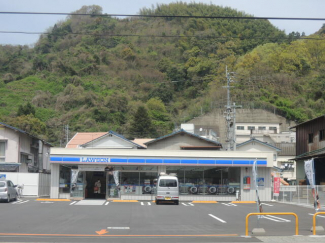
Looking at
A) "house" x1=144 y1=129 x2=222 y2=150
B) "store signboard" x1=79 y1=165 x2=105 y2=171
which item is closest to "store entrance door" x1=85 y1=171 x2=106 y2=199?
"store signboard" x1=79 y1=165 x2=105 y2=171

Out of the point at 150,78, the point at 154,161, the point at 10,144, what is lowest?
the point at 154,161

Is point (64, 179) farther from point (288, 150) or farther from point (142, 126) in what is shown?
point (142, 126)

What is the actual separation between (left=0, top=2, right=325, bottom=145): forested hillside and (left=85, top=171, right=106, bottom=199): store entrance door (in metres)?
29.4

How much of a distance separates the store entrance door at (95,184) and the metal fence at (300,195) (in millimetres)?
14044

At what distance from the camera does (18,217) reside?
20609 mm

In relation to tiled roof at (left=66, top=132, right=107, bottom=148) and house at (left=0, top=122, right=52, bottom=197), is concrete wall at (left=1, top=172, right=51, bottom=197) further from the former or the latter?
tiled roof at (left=66, top=132, right=107, bottom=148)

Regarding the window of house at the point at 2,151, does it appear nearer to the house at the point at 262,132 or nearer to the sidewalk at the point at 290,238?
the sidewalk at the point at 290,238

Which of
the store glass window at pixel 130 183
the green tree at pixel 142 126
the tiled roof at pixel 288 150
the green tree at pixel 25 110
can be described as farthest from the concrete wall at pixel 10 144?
the green tree at pixel 25 110

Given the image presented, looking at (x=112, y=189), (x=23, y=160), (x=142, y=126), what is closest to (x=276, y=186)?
(x=112, y=189)

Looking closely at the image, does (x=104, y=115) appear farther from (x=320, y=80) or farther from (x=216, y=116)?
(x=320, y=80)

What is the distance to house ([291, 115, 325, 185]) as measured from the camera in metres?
38.4

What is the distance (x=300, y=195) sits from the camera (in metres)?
32.5

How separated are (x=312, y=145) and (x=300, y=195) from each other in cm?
1098

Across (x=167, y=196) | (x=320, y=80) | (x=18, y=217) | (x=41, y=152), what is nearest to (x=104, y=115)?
(x=41, y=152)
